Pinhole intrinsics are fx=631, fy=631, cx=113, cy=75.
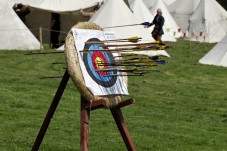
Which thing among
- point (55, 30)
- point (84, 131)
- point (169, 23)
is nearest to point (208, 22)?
point (169, 23)

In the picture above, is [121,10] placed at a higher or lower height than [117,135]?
lower

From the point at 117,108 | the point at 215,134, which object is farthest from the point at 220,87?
the point at 117,108

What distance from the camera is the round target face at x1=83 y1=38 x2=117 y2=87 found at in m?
7.49

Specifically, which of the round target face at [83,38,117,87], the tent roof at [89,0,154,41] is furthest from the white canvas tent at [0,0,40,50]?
the round target face at [83,38,117,87]

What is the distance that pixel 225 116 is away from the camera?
13031mm

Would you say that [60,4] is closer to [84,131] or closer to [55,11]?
[55,11]

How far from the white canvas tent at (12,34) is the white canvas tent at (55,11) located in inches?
163

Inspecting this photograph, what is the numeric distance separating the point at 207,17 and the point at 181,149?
32.2 m

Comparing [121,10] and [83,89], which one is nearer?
[83,89]

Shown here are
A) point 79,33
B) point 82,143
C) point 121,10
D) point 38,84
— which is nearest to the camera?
point 82,143

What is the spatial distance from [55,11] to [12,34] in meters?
5.09

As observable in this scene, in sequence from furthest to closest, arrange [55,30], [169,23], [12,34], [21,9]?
[169,23]
[21,9]
[55,30]
[12,34]

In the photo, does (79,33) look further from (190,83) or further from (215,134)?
(190,83)

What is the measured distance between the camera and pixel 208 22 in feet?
134
